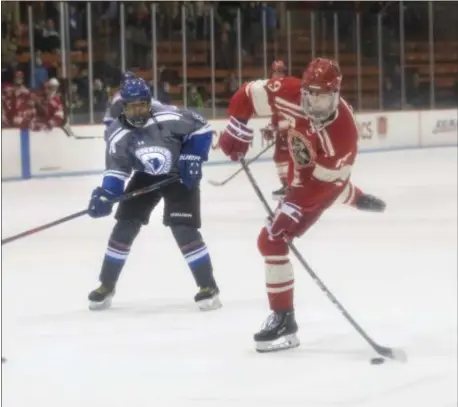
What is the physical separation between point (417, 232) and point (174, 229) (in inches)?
73.9

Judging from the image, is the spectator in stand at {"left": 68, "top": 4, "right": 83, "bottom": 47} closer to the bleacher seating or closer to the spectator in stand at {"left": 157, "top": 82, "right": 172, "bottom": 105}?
the bleacher seating

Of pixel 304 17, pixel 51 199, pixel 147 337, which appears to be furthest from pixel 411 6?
pixel 147 337

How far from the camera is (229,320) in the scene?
118 inches

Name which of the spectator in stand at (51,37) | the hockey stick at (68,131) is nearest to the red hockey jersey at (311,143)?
the hockey stick at (68,131)

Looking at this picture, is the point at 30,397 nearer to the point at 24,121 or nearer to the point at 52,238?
the point at 52,238

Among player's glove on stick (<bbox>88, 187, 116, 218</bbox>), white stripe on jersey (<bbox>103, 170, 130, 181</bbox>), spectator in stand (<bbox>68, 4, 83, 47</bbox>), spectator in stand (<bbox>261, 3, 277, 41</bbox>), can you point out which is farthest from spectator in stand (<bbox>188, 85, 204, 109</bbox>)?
player's glove on stick (<bbox>88, 187, 116, 218</bbox>)

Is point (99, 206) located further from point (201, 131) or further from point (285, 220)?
point (285, 220)

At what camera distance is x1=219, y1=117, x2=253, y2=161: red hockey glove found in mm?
2658

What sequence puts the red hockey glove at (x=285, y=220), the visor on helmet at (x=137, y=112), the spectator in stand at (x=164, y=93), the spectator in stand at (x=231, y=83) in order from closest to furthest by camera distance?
1. the red hockey glove at (x=285, y=220)
2. the visor on helmet at (x=137, y=112)
3. the spectator in stand at (x=164, y=93)
4. the spectator in stand at (x=231, y=83)

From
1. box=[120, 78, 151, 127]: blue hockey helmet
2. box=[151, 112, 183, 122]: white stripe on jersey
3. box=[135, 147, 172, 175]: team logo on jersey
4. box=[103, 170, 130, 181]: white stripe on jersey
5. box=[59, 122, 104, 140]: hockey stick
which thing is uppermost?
box=[120, 78, 151, 127]: blue hockey helmet

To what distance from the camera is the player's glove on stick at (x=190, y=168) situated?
9.80 ft

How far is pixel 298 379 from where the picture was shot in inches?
91.7

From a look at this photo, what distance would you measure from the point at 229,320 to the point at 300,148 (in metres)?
0.71

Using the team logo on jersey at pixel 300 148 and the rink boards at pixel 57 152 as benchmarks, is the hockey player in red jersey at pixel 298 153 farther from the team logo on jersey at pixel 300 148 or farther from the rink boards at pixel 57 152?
the rink boards at pixel 57 152
